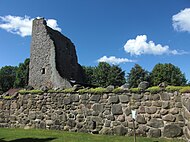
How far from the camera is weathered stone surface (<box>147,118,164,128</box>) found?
7414 millimetres

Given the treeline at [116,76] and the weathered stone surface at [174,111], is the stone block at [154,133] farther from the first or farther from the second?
the treeline at [116,76]

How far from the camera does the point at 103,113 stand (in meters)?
8.58

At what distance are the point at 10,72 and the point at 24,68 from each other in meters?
14.7

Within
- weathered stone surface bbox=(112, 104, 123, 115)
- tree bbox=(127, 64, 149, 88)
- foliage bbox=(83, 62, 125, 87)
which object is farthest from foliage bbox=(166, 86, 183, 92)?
foliage bbox=(83, 62, 125, 87)

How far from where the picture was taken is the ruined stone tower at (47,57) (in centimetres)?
2916

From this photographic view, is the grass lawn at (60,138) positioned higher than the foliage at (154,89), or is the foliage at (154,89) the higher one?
the foliage at (154,89)

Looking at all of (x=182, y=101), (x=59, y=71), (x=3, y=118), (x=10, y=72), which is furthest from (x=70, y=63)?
(x=10, y=72)

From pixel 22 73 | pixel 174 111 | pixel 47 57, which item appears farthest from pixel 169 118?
pixel 22 73

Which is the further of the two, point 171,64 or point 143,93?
point 171,64

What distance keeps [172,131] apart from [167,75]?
41588 millimetres

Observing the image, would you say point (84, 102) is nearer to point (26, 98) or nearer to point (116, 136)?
point (116, 136)

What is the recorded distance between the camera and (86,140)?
24.1ft

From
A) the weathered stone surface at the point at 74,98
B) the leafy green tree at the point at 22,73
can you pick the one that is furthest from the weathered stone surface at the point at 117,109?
the leafy green tree at the point at 22,73

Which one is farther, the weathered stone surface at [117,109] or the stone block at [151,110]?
the weathered stone surface at [117,109]
